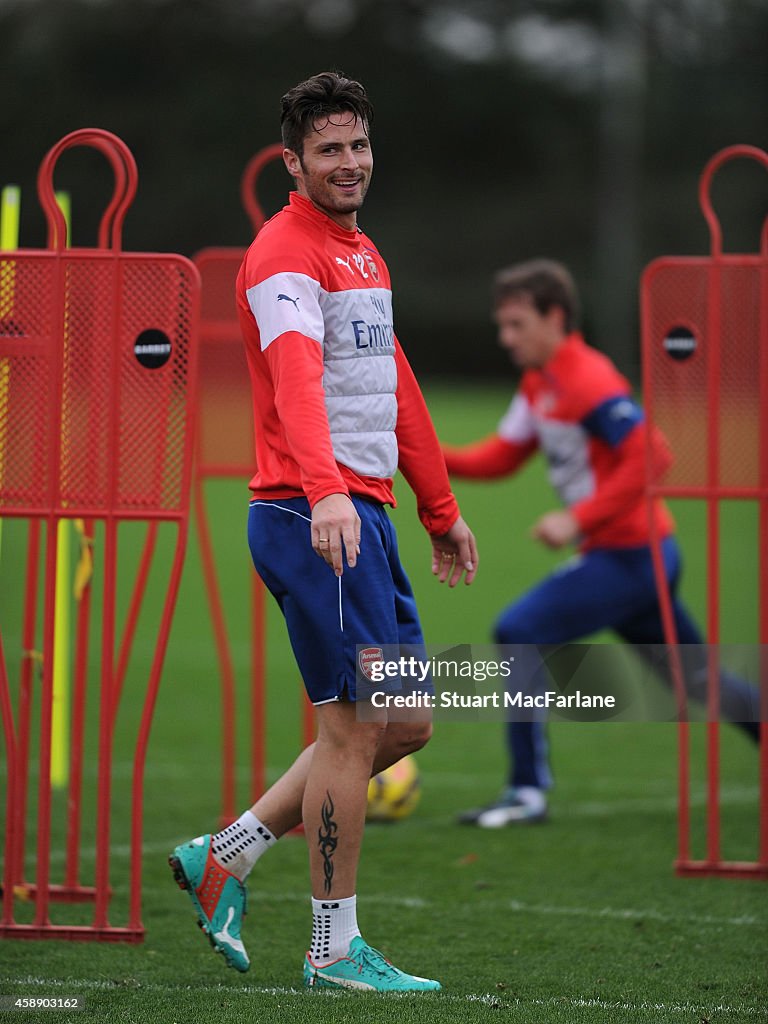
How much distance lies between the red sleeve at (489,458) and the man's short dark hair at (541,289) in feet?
1.93

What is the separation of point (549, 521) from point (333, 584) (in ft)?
7.68

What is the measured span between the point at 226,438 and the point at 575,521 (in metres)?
1.41

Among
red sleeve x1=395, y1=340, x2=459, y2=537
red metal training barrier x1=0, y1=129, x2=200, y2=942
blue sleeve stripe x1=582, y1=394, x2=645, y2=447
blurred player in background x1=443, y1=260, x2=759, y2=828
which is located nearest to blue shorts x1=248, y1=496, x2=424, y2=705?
red sleeve x1=395, y1=340, x2=459, y2=537

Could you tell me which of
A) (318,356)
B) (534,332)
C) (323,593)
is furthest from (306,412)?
(534,332)

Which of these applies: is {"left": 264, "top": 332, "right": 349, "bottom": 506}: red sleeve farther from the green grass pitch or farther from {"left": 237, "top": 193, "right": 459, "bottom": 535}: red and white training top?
the green grass pitch

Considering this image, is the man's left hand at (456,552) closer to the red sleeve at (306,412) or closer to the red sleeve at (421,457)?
the red sleeve at (421,457)

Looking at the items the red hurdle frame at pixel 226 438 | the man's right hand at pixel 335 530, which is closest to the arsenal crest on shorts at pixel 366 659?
the man's right hand at pixel 335 530

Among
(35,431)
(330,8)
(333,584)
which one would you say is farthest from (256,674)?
(330,8)

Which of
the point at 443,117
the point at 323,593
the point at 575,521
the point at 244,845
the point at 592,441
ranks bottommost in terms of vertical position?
the point at 244,845

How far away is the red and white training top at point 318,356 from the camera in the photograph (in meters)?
3.69

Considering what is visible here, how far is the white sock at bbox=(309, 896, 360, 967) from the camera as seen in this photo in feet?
12.7

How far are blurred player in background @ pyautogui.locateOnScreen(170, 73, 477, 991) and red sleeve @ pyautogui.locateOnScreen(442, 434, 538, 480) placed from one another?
109 inches

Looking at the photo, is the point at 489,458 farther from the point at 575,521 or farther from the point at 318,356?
the point at 318,356

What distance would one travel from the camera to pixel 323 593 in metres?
3.80
